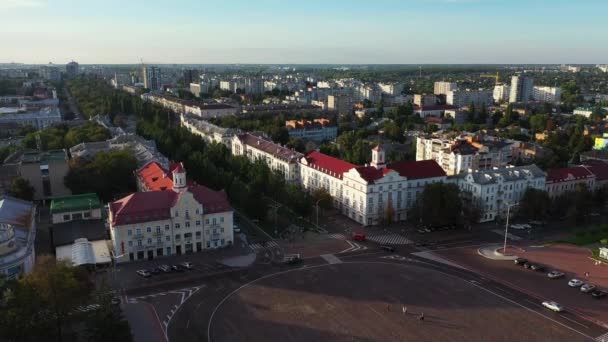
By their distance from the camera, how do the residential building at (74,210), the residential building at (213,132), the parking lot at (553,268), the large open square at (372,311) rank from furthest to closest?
1. the residential building at (213,132)
2. the residential building at (74,210)
3. the parking lot at (553,268)
4. the large open square at (372,311)

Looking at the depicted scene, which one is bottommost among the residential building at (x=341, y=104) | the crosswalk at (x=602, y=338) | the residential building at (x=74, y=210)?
the crosswalk at (x=602, y=338)

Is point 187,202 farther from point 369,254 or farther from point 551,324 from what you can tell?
point 551,324

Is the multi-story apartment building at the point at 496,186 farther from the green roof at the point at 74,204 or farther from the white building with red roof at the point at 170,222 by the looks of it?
the green roof at the point at 74,204

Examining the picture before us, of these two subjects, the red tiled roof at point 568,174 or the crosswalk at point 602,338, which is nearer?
the crosswalk at point 602,338

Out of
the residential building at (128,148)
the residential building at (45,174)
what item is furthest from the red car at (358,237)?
the residential building at (45,174)

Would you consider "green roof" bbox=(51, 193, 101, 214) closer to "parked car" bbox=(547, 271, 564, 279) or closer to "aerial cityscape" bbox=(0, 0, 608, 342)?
"aerial cityscape" bbox=(0, 0, 608, 342)

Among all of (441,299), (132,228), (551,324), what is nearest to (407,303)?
(441,299)

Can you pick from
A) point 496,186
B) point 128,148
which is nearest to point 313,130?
point 128,148
